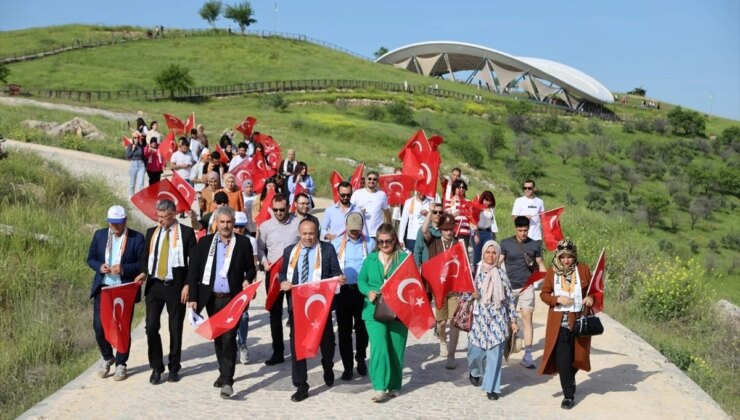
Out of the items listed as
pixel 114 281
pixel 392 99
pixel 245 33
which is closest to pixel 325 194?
pixel 114 281

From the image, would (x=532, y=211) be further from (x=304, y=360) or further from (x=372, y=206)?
(x=304, y=360)

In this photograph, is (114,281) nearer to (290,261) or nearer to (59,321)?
(290,261)

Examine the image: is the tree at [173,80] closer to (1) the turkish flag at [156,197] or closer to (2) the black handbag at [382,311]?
(1) the turkish flag at [156,197]

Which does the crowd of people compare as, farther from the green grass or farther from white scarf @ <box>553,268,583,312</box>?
the green grass

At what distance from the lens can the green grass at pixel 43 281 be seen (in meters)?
8.45

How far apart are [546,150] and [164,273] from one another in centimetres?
5793

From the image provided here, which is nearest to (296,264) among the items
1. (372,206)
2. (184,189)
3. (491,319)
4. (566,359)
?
(491,319)

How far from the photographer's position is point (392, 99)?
72062 mm

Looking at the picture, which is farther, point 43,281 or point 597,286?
point 43,281

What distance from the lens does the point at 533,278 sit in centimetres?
853

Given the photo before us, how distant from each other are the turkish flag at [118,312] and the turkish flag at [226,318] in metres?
1.01

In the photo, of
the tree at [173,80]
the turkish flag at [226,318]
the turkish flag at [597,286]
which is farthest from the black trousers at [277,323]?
the tree at [173,80]

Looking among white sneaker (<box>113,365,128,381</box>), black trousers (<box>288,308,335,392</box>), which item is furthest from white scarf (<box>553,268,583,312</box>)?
white sneaker (<box>113,365,128,381</box>)

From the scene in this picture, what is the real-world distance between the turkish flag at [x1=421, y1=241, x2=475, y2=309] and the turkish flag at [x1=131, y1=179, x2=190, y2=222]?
378cm
